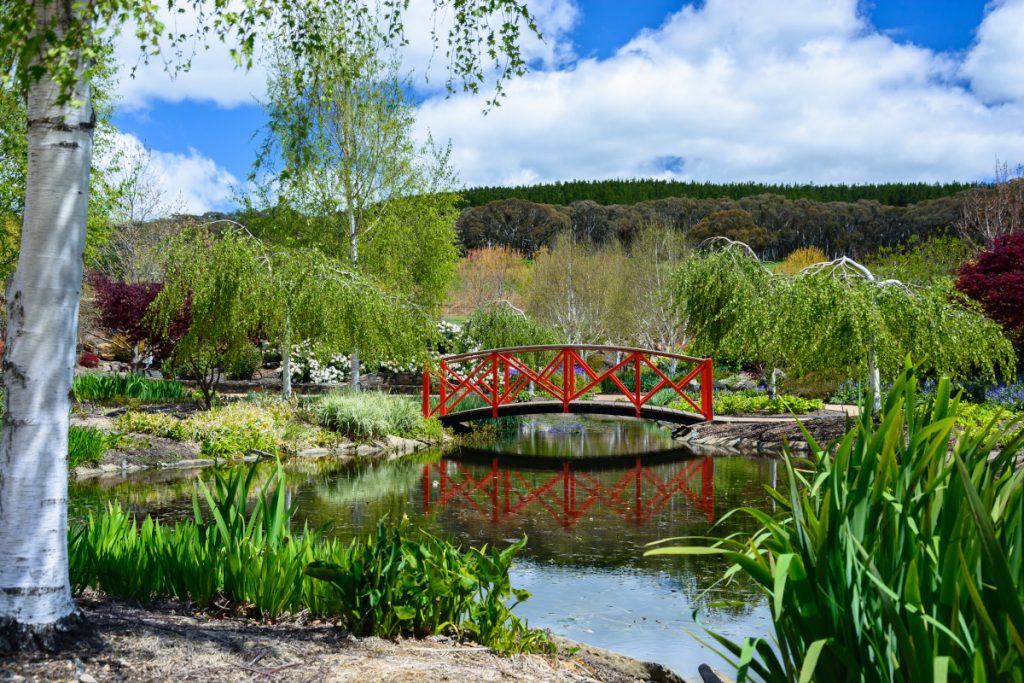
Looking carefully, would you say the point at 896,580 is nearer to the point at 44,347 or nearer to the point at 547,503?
the point at 44,347

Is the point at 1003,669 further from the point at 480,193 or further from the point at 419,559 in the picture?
the point at 480,193

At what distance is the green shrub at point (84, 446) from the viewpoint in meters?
9.35

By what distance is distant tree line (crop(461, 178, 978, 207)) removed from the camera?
2429 inches

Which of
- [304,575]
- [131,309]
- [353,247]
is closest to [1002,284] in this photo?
[353,247]

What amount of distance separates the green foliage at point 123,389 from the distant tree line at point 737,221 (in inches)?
1416

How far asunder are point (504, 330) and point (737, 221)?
113ft

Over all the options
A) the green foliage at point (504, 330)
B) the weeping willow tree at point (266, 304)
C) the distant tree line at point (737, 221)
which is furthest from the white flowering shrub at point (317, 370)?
the distant tree line at point (737, 221)

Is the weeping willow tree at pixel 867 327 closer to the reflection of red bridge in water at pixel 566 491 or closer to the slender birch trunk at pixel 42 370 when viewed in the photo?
the reflection of red bridge in water at pixel 566 491

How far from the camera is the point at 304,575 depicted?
3.30 metres

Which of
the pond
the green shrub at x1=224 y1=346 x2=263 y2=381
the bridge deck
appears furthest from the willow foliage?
the green shrub at x1=224 y1=346 x2=263 y2=381

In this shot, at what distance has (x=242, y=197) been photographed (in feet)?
59.6

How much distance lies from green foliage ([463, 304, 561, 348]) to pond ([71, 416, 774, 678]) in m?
4.31

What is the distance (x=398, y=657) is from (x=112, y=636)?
37.6 inches

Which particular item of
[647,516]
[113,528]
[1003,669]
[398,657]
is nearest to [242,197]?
[647,516]
